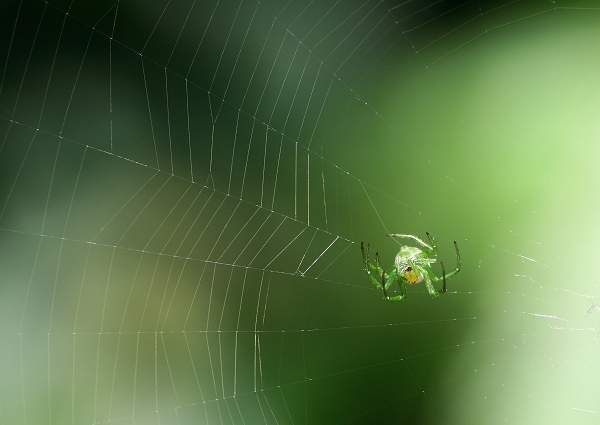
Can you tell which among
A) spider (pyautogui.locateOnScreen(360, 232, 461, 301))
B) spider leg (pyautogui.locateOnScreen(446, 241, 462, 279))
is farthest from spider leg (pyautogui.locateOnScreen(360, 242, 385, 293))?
spider leg (pyautogui.locateOnScreen(446, 241, 462, 279))

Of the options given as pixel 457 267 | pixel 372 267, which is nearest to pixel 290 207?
pixel 372 267

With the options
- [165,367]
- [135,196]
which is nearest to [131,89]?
[135,196]

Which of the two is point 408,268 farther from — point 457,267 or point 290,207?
point 290,207

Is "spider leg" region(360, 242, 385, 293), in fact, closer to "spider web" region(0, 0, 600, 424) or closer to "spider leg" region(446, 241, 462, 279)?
"spider web" region(0, 0, 600, 424)

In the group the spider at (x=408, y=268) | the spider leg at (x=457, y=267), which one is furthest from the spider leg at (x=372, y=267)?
the spider leg at (x=457, y=267)

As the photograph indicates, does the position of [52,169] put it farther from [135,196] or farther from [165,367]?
[165,367]

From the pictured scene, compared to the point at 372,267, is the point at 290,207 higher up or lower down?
higher up

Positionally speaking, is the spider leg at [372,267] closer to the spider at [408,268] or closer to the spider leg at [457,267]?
the spider at [408,268]
